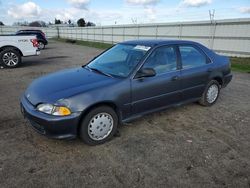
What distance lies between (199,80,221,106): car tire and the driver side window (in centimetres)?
124

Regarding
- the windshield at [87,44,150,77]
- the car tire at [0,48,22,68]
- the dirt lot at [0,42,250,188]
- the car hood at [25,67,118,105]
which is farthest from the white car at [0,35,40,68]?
the car hood at [25,67,118,105]

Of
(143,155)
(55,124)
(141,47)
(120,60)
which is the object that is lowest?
(143,155)

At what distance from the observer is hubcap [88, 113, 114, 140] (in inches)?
139

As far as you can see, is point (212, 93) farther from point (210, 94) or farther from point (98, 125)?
point (98, 125)

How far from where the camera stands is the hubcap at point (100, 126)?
352cm

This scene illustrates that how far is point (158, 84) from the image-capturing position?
412cm

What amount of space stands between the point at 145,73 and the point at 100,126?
3.68ft

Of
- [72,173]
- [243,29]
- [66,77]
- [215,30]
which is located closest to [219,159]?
[72,173]

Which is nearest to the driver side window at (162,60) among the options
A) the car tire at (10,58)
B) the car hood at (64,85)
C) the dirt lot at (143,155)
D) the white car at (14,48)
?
the car hood at (64,85)

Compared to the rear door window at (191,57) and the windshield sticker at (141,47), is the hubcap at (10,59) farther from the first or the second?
Result: the rear door window at (191,57)

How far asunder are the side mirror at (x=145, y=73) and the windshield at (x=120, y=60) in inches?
5.9

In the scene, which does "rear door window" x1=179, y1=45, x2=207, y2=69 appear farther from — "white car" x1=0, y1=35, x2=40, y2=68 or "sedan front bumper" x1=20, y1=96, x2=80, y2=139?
"white car" x1=0, y1=35, x2=40, y2=68

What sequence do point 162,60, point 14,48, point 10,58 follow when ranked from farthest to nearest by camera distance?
point 10,58
point 14,48
point 162,60

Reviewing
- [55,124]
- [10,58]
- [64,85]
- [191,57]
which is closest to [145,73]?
[64,85]
